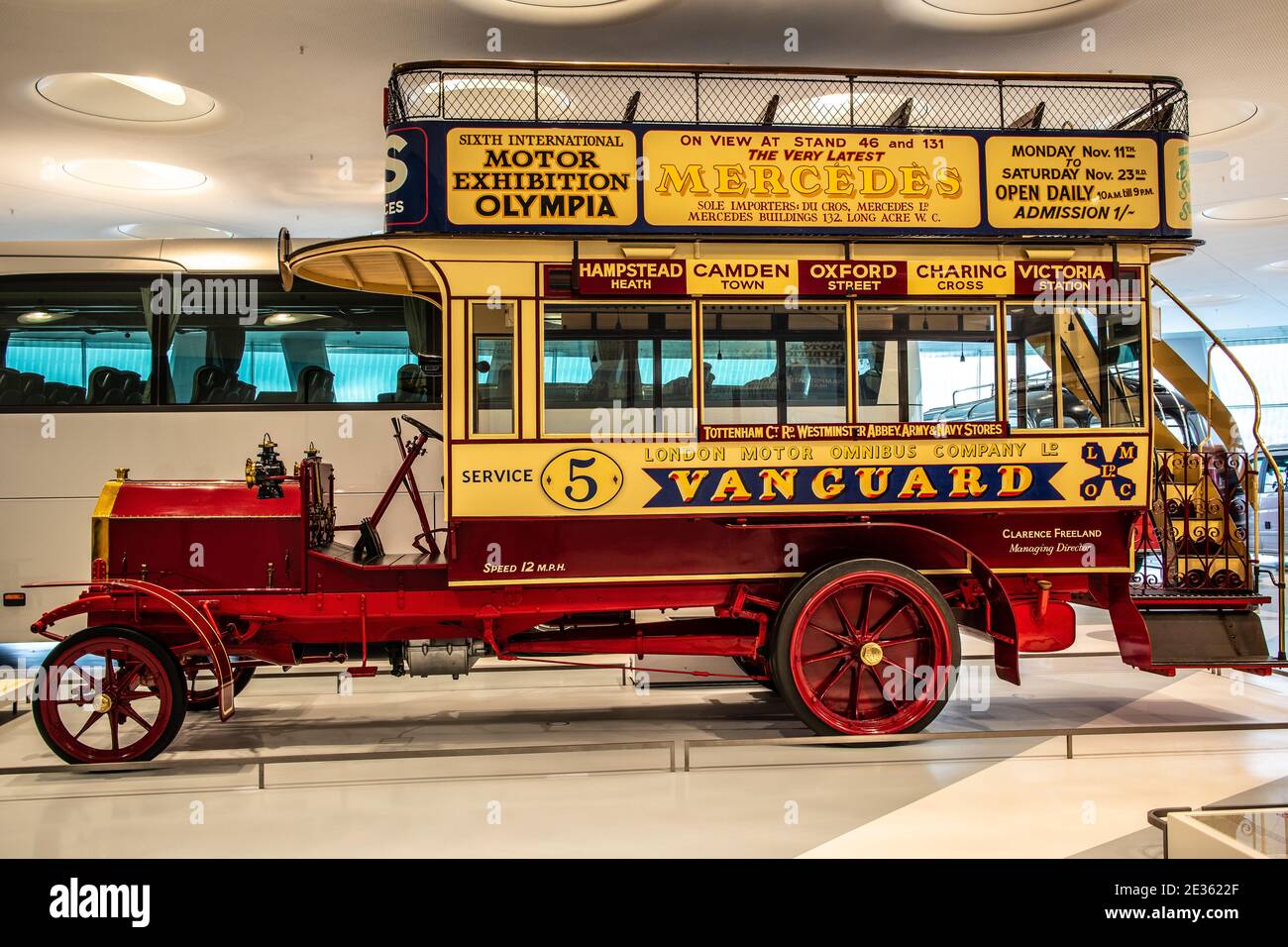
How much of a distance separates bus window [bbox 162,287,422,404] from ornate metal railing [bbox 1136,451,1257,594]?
537cm

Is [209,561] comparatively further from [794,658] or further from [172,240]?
[172,240]

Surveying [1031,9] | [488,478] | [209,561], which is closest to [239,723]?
[209,561]

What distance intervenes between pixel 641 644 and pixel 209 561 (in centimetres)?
251

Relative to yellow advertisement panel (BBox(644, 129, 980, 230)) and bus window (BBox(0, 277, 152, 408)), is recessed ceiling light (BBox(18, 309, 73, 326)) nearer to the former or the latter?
bus window (BBox(0, 277, 152, 408))

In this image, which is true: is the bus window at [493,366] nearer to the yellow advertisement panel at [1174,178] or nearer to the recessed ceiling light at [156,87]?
the yellow advertisement panel at [1174,178]

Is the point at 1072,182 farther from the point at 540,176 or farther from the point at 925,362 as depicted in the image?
the point at 540,176

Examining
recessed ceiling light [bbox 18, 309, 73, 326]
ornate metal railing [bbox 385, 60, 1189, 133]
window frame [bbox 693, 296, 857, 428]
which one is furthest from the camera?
recessed ceiling light [bbox 18, 309, 73, 326]

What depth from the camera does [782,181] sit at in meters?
5.41

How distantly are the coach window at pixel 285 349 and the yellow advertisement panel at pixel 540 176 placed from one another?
9.02ft

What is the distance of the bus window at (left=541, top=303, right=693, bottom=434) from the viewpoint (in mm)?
5223

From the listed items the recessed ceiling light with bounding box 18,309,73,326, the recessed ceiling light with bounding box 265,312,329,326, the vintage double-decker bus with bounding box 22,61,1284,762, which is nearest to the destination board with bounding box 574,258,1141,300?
the vintage double-decker bus with bounding box 22,61,1284,762

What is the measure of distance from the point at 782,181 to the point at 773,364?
104 cm

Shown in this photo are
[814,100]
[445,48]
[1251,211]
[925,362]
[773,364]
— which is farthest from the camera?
[1251,211]

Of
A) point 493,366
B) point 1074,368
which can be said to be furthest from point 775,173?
point 1074,368
